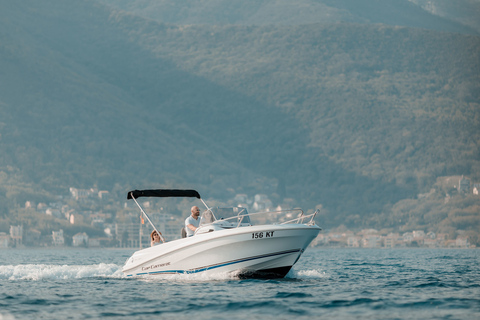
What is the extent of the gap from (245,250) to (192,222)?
2392 mm

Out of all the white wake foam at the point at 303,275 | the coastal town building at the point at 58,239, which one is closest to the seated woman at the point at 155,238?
the white wake foam at the point at 303,275

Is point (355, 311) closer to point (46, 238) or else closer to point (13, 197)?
point (46, 238)

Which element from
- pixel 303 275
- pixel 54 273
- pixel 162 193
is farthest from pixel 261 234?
pixel 54 273

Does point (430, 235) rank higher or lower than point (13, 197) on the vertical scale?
lower

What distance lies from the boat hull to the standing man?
58 centimetres

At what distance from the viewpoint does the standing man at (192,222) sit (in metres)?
23.4

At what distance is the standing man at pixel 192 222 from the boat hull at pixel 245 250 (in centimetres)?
58

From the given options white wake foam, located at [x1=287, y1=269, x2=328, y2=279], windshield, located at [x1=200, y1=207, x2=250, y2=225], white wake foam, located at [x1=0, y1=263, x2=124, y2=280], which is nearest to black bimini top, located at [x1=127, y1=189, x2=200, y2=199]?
windshield, located at [x1=200, y1=207, x2=250, y2=225]

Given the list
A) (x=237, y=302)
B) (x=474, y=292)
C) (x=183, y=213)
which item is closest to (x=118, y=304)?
(x=237, y=302)

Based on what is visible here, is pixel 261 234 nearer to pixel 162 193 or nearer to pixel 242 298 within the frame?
pixel 242 298

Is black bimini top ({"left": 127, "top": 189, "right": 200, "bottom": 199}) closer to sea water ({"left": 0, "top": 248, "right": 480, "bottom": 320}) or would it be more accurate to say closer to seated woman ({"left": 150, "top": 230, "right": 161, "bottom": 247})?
seated woman ({"left": 150, "top": 230, "right": 161, "bottom": 247})

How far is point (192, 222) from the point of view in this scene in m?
23.7

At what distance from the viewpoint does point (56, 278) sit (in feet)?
88.5

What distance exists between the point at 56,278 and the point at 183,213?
5871 inches
